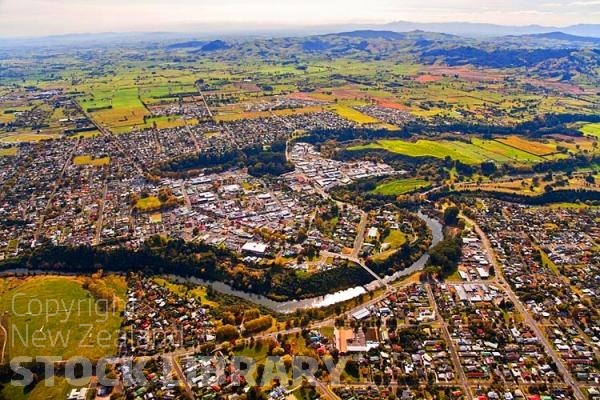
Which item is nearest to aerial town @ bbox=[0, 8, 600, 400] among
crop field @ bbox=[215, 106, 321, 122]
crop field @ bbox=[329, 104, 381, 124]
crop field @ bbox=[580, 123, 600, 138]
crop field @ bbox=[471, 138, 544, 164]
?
crop field @ bbox=[471, 138, 544, 164]

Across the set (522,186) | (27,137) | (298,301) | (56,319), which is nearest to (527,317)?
(298,301)

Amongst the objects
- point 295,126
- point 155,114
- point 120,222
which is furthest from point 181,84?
point 120,222

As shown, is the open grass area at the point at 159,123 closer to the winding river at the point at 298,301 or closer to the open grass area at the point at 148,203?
the open grass area at the point at 148,203

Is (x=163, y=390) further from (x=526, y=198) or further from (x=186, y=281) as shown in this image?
(x=526, y=198)

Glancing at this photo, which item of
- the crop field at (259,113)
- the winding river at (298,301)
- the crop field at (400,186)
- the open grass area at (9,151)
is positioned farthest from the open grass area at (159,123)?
the winding river at (298,301)

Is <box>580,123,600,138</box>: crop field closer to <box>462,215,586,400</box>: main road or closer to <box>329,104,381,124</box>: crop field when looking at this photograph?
<box>329,104,381,124</box>: crop field

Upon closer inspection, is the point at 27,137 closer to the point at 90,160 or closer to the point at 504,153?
the point at 90,160
